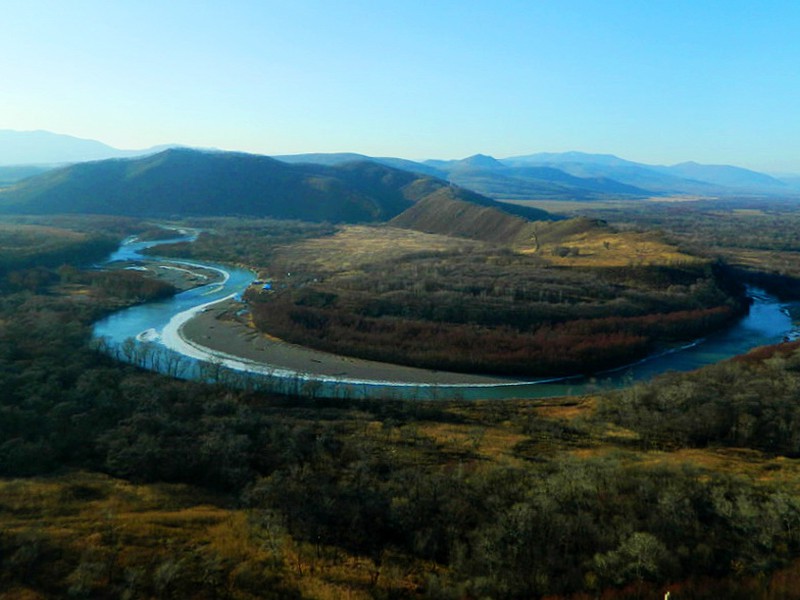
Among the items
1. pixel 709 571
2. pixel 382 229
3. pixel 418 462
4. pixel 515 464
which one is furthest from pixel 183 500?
pixel 382 229

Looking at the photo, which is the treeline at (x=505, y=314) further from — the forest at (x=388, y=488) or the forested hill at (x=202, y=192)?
the forested hill at (x=202, y=192)

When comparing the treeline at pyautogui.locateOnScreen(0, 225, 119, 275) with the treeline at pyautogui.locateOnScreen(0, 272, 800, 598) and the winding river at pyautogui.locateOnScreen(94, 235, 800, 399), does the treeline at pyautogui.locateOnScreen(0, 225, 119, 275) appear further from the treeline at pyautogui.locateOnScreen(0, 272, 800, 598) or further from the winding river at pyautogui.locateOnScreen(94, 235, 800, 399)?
the treeline at pyautogui.locateOnScreen(0, 272, 800, 598)

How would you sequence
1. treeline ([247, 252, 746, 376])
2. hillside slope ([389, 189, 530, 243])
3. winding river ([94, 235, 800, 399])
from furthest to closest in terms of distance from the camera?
1. hillside slope ([389, 189, 530, 243])
2. treeline ([247, 252, 746, 376])
3. winding river ([94, 235, 800, 399])

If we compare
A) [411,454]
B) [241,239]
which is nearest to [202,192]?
[241,239]

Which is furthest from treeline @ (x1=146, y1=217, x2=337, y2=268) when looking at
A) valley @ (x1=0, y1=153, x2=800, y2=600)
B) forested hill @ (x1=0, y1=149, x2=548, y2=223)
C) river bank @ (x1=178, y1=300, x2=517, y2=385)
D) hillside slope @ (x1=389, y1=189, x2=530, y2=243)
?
river bank @ (x1=178, y1=300, x2=517, y2=385)

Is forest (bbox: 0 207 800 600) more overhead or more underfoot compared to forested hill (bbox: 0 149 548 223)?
more underfoot

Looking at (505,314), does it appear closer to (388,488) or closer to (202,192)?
(388,488)
